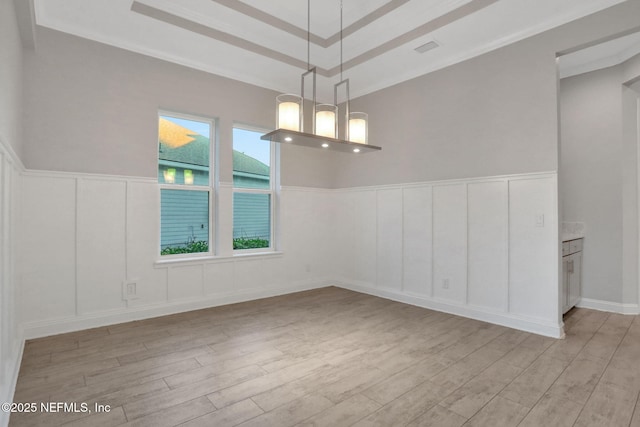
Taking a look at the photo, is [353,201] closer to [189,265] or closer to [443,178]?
[443,178]

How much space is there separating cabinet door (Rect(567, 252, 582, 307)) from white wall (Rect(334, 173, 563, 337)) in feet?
2.93

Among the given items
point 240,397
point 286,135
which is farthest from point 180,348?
point 286,135

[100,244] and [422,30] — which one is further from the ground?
[422,30]

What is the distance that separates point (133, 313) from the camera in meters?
3.70

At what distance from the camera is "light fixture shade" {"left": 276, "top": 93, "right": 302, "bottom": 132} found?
2602 mm

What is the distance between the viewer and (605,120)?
13.7ft

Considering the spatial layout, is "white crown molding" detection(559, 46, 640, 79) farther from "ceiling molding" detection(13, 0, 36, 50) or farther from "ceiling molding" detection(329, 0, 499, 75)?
"ceiling molding" detection(13, 0, 36, 50)

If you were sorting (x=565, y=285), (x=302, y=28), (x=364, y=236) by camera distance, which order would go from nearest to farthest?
(x=302, y=28) → (x=565, y=285) → (x=364, y=236)

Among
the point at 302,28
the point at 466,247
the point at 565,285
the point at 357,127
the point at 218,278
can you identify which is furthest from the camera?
the point at 218,278

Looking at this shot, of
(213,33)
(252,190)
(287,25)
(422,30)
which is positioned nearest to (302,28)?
(287,25)

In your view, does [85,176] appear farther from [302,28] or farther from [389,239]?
[389,239]

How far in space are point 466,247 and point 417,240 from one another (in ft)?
2.15

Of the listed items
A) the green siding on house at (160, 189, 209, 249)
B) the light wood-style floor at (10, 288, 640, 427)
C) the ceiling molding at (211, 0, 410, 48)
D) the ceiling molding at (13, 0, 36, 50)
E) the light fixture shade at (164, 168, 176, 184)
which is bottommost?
the light wood-style floor at (10, 288, 640, 427)

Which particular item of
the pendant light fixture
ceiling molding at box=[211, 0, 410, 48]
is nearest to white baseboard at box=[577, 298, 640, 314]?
the pendant light fixture
